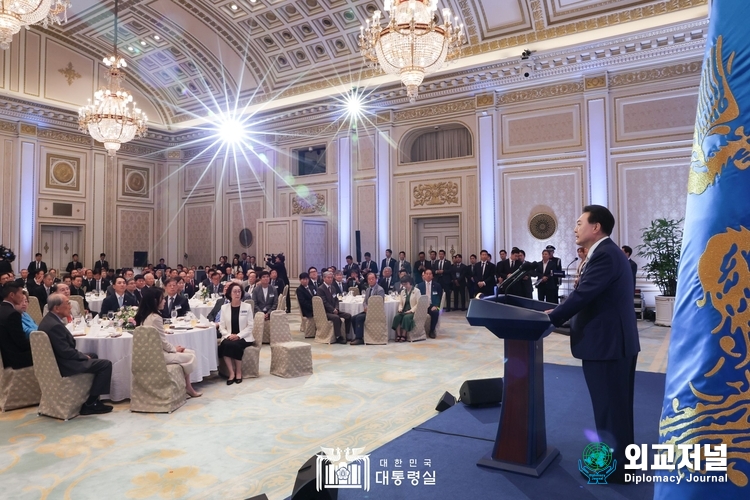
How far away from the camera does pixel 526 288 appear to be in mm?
8836

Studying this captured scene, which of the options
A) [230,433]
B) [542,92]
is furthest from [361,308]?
[542,92]

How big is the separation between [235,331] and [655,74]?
924 cm

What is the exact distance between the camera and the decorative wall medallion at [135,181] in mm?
15571

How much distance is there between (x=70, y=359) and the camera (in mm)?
4195

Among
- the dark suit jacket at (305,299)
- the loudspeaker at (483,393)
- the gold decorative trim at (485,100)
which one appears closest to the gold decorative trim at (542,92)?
the gold decorative trim at (485,100)

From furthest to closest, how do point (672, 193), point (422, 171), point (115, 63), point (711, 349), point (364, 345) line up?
point (422, 171), point (672, 193), point (115, 63), point (364, 345), point (711, 349)

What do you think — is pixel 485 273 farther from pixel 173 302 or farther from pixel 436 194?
pixel 173 302

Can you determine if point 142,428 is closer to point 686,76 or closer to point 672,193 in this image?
point 672,193

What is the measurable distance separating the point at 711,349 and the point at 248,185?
15.1m

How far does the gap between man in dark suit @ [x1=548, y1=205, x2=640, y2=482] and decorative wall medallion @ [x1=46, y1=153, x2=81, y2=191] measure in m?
15.2

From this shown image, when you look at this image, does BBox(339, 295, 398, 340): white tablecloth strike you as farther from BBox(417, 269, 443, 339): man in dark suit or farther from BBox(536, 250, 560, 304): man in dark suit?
BBox(536, 250, 560, 304): man in dark suit

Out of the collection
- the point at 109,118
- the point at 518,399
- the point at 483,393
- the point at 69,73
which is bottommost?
the point at 483,393

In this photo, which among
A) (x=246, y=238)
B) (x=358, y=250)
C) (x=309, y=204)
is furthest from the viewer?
(x=246, y=238)

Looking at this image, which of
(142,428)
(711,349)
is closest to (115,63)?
(142,428)
